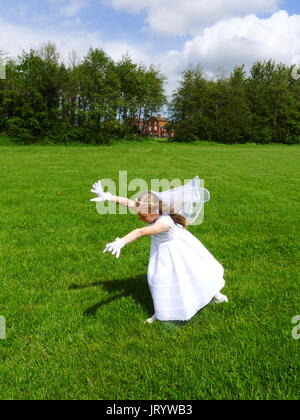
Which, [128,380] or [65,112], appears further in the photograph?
[65,112]

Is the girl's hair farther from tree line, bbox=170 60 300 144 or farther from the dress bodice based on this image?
tree line, bbox=170 60 300 144

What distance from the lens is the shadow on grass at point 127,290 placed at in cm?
433

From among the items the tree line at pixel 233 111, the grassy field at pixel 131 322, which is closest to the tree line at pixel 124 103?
the tree line at pixel 233 111

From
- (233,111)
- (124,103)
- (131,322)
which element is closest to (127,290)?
(131,322)

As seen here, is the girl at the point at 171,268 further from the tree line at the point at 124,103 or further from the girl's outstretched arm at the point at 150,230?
the tree line at the point at 124,103

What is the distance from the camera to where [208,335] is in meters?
3.68

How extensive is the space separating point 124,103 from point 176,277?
46.8 meters

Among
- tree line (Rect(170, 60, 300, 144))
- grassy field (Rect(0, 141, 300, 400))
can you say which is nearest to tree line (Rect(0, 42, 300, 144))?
tree line (Rect(170, 60, 300, 144))

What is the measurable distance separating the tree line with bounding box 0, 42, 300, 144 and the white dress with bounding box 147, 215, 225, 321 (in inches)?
1667

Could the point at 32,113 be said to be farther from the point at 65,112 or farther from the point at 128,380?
the point at 128,380

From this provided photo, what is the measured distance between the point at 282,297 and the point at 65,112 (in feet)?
153

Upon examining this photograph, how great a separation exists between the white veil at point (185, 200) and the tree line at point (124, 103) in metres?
42.1

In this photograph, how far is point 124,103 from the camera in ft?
155

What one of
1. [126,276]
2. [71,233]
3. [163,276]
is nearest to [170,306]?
[163,276]
